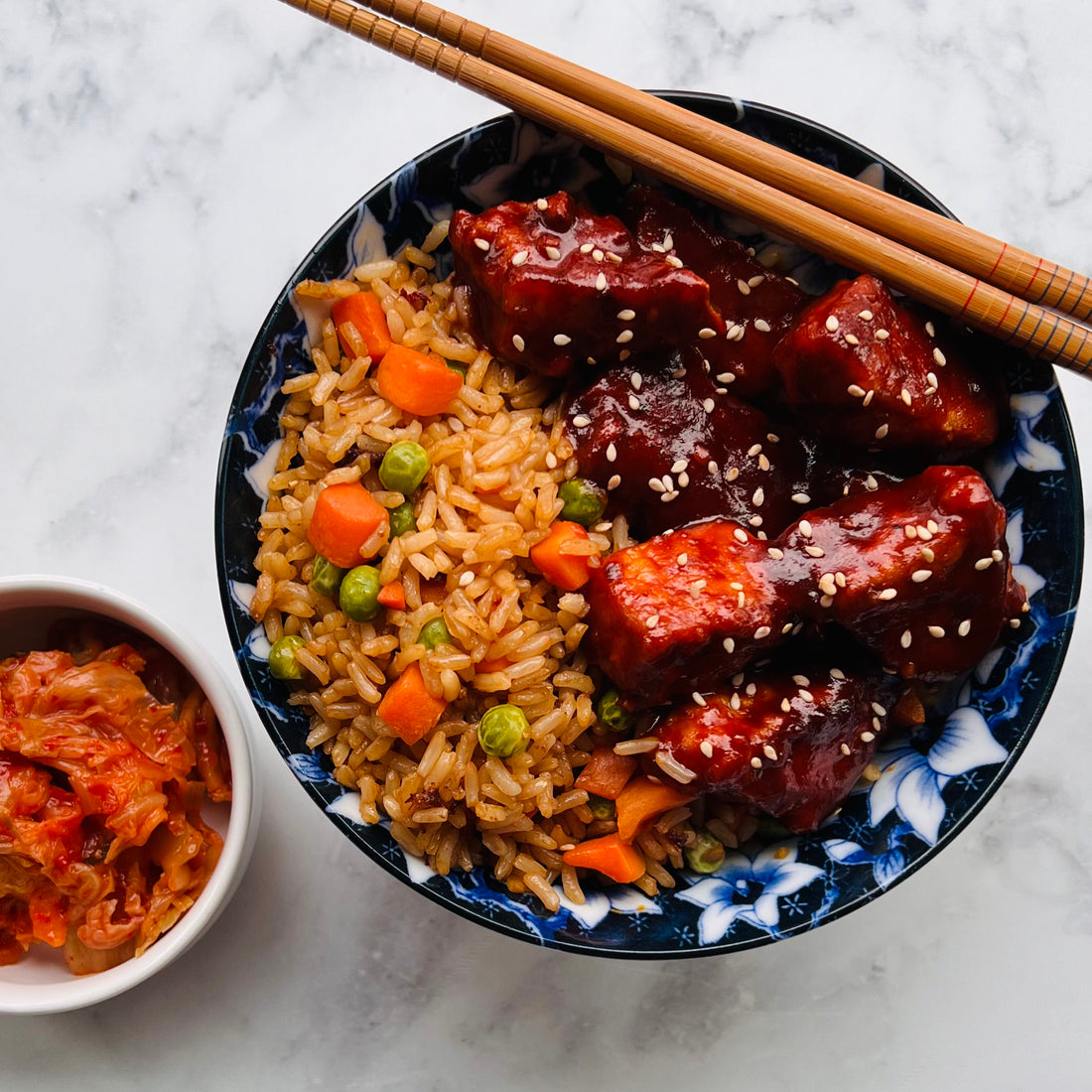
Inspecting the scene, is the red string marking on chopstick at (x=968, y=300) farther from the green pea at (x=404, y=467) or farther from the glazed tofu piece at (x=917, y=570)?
the green pea at (x=404, y=467)

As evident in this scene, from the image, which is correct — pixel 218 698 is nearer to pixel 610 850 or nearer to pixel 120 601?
pixel 120 601

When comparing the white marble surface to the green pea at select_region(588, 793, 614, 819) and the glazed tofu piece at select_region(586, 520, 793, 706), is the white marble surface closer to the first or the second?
the green pea at select_region(588, 793, 614, 819)

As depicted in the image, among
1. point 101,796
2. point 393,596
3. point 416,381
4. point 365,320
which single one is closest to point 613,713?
point 393,596

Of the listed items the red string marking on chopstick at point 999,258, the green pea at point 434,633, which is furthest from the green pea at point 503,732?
the red string marking on chopstick at point 999,258

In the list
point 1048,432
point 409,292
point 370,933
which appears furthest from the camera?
point 370,933

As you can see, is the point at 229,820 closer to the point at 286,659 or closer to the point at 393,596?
the point at 286,659

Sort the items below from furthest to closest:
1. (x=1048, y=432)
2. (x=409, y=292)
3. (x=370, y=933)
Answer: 1. (x=370, y=933)
2. (x=409, y=292)
3. (x=1048, y=432)

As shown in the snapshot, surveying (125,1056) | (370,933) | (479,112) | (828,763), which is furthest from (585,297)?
(125,1056)

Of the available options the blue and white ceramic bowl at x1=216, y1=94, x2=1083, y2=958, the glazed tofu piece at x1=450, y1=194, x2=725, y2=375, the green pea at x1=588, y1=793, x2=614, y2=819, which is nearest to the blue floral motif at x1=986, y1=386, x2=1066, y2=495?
the blue and white ceramic bowl at x1=216, y1=94, x2=1083, y2=958
